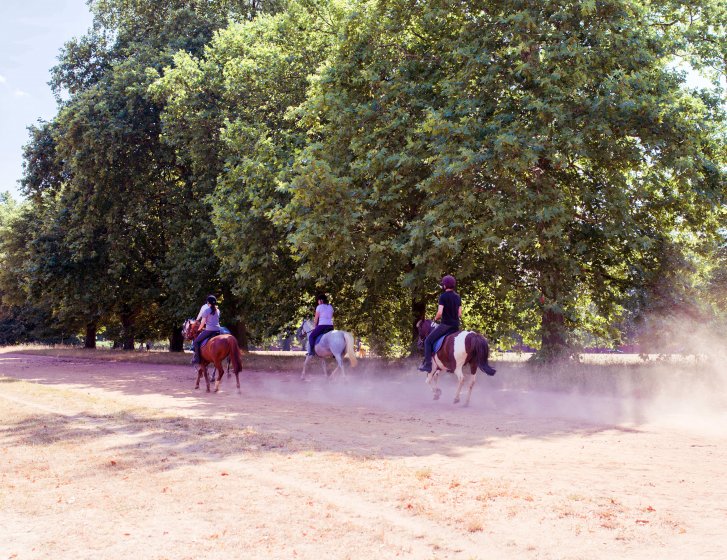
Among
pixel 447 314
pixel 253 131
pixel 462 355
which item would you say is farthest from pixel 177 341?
pixel 462 355

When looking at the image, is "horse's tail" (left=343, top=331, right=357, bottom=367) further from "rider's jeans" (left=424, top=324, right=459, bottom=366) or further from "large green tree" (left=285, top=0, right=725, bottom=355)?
"rider's jeans" (left=424, top=324, right=459, bottom=366)

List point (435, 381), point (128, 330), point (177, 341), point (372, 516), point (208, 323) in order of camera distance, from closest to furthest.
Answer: point (372, 516), point (435, 381), point (208, 323), point (177, 341), point (128, 330)

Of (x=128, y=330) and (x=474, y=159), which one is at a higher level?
(x=474, y=159)

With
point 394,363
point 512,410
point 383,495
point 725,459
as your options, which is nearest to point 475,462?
point 383,495

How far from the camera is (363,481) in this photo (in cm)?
824

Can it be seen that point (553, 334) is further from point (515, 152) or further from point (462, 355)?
point (462, 355)

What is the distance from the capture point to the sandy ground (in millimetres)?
6133

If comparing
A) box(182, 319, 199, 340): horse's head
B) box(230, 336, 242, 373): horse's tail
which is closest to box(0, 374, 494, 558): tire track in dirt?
box(230, 336, 242, 373): horse's tail

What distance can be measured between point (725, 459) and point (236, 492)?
258 inches

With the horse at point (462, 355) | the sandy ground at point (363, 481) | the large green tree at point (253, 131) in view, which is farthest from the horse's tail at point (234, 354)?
the large green tree at point (253, 131)

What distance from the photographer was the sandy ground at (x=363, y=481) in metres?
6.13

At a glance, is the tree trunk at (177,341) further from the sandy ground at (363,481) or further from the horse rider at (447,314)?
the horse rider at (447,314)

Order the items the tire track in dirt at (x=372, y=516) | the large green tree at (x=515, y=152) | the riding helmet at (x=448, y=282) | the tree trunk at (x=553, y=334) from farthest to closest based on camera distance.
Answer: the tree trunk at (x=553, y=334) → the large green tree at (x=515, y=152) → the riding helmet at (x=448, y=282) → the tire track in dirt at (x=372, y=516)

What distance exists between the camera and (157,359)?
1476 inches
